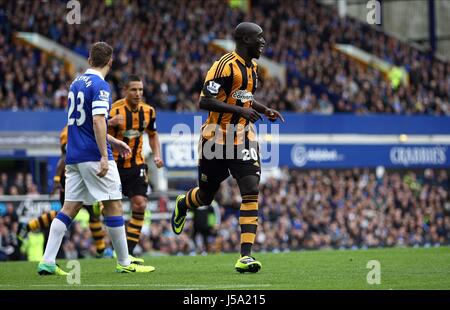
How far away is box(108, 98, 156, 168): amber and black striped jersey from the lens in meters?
13.7

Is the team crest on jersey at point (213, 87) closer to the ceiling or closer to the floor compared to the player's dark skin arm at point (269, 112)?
closer to the ceiling

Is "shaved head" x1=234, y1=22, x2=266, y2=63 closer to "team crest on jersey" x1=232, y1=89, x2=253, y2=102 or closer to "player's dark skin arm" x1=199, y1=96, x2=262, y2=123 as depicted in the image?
"team crest on jersey" x1=232, y1=89, x2=253, y2=102

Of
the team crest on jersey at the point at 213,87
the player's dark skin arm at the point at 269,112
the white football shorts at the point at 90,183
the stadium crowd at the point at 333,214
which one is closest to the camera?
the white football shorts at the point at 90,183

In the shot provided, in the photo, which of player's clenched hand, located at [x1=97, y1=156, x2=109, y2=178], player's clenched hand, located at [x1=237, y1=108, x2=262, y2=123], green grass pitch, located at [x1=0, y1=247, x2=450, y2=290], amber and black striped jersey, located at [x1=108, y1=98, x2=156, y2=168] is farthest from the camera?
amber and black striped jersey, located at [x1=108, y1=98, x2=156, y2=168]

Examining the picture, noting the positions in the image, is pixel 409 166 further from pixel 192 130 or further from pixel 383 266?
pixel 383 266

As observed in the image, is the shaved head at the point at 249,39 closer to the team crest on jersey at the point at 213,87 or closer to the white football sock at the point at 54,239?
the team crest on jersey at the point at 213,87

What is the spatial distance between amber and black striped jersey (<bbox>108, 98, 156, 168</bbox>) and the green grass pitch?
1396 millimetres

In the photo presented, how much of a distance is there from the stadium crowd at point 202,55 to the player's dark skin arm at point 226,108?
1766 centimetres

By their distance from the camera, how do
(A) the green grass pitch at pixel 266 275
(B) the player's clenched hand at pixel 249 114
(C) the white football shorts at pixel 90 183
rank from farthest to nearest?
(B) the player's clenched hand at pixel 249 114 < (C) the white football shorts at pixel 90 183 < (A) the green grass pitch at pixel 266 275

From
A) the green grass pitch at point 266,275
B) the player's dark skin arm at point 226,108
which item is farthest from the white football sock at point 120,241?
the player's dark skin arm at point 226,108

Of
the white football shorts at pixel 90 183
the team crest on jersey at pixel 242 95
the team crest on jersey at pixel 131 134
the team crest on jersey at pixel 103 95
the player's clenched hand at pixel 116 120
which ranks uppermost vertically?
the team crest on jersey at pixel 242 95

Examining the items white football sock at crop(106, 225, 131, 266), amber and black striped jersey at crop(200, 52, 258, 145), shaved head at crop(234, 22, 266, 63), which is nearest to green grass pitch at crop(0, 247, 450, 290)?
white football sock at crop(106, 225, 131, 266)

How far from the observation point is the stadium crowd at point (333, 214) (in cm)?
2745

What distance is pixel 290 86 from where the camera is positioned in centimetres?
3666
